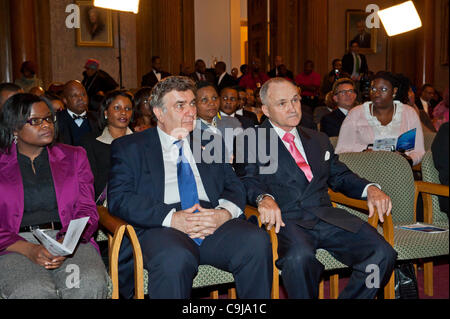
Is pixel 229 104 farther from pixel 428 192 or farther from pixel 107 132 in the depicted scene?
pixel 428 192

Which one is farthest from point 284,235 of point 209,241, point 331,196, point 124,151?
point 124,151

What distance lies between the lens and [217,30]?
14.4m

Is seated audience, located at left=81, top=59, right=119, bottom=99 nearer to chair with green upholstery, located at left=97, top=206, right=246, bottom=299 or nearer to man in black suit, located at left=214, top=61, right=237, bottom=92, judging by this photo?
man in black suit, located at left=214, top=61, right=237, bottom=92

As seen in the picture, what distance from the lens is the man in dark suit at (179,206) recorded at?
2.41 metres

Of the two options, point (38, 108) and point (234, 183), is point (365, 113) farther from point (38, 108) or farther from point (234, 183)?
point (38, 108)

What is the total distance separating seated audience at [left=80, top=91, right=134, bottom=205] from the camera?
12.1ft

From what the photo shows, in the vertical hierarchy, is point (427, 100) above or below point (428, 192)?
above

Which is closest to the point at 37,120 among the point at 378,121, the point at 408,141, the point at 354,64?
the point at 408,141

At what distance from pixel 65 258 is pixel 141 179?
574mm

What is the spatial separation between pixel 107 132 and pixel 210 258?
174cm

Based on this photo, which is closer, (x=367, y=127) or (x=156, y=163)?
(x=156, y=163)

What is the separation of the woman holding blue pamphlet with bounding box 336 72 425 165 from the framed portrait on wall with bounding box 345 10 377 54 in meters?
10.2

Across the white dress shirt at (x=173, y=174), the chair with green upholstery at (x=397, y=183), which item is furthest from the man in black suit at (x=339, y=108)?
the white dress shirt at (x=173, y=174)

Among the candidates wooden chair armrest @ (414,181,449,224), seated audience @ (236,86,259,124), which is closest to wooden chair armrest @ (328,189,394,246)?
wooden chair armrest @ (414,181,449,224)
